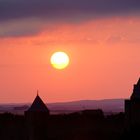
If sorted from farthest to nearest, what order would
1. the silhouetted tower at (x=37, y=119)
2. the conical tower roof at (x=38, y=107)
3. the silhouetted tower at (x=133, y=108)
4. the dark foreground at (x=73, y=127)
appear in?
the silhouetted tower at (x=37, y=119)
the conical tower roof at (x=38, y=107)
the dark foreground at (x=73, y=127)
the silhouetted tower at (x=133, y=108)

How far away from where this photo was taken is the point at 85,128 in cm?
5138

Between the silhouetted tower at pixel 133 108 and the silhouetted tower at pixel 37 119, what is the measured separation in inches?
314

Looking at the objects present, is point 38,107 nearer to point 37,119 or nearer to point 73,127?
point 37,119

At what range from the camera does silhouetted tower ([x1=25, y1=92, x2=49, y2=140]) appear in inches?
2034

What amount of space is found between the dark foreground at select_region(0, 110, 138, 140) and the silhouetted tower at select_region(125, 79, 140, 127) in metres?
2.39

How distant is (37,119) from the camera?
52.1 metres

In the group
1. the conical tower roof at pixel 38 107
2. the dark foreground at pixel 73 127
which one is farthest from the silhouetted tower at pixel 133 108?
the conical tower roof at pixel 38 107

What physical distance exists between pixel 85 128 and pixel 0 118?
9.14 meters

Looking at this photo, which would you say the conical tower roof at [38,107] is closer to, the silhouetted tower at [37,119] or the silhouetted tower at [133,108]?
the silhouetted tower at [37,119]

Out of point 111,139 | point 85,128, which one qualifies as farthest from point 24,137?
point 111,139

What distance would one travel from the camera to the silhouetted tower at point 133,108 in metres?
44.1

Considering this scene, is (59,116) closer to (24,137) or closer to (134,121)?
(24,137)

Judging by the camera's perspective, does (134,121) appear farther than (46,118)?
No


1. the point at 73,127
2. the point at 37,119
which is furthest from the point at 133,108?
the point at 37,119
